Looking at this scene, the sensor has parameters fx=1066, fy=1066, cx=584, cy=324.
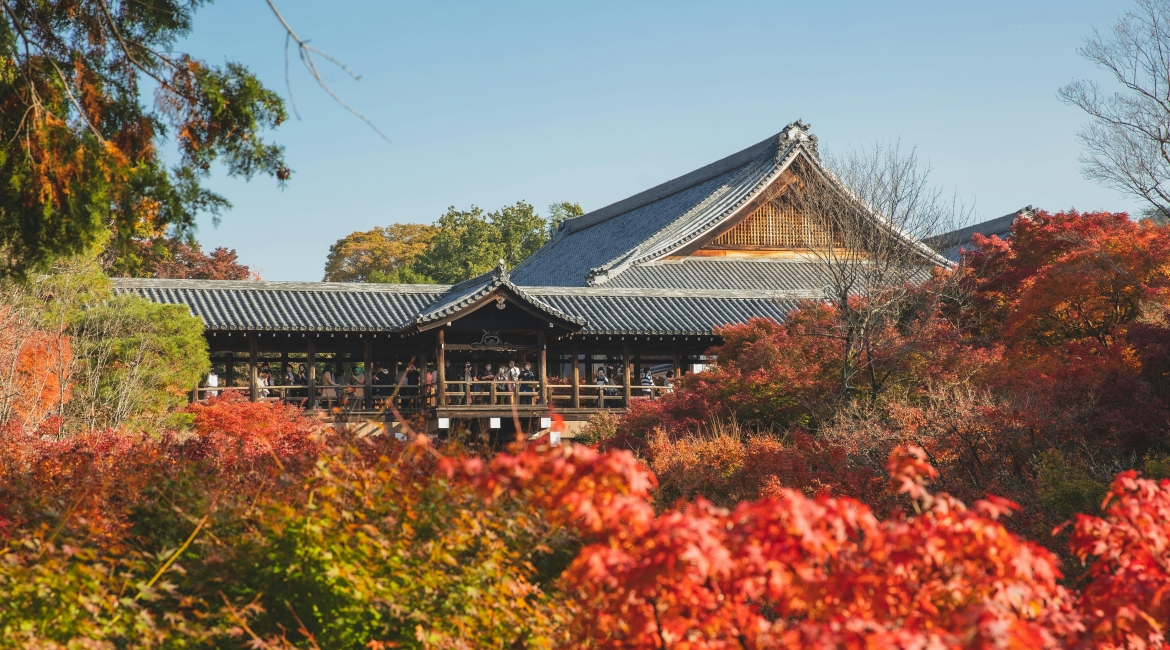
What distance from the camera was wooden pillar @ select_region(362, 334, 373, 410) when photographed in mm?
23156

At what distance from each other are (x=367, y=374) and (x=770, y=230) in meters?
13.8

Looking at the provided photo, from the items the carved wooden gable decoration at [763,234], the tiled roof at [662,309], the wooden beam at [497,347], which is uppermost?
the carved wooden gable decoration at [763,234]

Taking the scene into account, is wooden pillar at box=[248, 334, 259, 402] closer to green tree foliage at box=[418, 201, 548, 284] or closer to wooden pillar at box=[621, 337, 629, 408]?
wooden pillar at box=[621, 337, 629, 408]

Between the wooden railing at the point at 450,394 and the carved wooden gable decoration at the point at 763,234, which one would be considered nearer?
the wooden railing at the point at 450,394

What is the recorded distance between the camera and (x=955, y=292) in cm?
1945

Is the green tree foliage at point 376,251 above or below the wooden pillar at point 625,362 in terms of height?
above

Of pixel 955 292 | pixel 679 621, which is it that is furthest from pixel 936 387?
pixel 679 621

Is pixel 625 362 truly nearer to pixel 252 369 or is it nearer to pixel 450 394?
pixel 450 394

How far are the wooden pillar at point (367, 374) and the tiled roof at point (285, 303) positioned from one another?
0.62 meters

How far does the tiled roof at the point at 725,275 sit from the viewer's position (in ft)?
98.0

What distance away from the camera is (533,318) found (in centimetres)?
2369

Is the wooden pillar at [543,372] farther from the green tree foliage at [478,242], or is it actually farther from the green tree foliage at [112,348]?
the green tree foliage at [478,242]

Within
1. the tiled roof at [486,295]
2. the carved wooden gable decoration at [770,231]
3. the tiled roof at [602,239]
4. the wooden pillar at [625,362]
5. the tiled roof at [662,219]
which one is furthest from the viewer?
the tiled roof at [602,239]

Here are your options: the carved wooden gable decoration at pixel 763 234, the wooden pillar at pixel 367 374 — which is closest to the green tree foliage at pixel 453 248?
the carved wooden gable decoration at pixel 763 234
